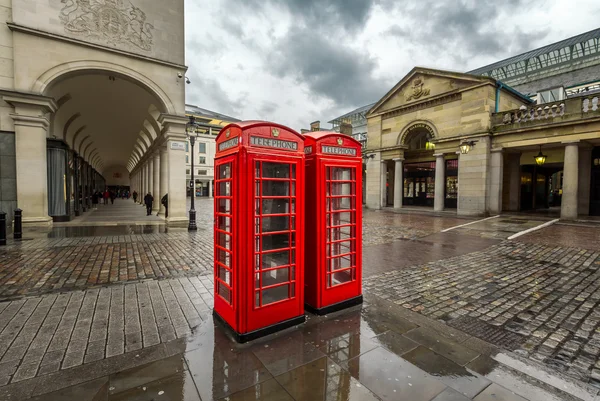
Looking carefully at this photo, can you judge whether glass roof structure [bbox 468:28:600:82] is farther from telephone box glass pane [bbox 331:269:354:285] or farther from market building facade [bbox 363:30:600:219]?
telephone box glass pane [bbox 331:269:354:285]

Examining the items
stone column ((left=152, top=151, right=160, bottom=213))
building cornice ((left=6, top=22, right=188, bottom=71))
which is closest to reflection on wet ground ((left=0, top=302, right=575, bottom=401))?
building cornice ((left=6, top=22, right=188, bottom=71))

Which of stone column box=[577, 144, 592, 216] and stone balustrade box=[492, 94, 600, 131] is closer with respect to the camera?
stone balustrade box=[492, 94, 600, 131]

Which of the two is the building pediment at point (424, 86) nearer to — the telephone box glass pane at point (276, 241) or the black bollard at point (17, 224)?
the telephone box glass pane at point (276, 241)

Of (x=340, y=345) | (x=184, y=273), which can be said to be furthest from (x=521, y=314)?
(x=184, y=273)

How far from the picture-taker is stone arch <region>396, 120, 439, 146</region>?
2073cm

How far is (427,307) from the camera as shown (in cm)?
439

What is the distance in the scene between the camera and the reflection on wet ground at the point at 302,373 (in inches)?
97.3

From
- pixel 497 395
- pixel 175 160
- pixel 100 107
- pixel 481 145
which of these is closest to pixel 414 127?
pixel 481 145

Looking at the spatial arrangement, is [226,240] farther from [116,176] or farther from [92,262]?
[116,176]

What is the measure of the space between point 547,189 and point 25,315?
1231 inches

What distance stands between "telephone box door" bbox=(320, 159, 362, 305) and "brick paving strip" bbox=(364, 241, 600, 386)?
1.01 m

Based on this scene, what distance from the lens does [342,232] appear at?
4.21 meters

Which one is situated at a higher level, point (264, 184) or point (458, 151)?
point (458, 151)

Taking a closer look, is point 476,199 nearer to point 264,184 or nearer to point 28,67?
point 264,184
